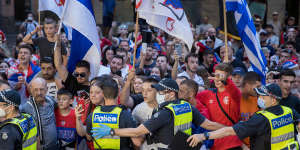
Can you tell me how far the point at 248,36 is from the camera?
776 cm

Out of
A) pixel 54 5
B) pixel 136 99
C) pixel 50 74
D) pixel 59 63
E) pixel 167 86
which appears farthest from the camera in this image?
pixel 54 5

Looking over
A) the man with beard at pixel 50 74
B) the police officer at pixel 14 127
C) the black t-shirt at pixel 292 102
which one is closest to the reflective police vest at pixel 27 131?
the police officer at pixel 14 127

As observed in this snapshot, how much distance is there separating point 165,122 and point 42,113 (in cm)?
194

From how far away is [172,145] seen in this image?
217 inches

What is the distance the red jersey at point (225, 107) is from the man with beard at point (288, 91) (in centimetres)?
75

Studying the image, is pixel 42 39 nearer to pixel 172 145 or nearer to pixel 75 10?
pixel 75 10

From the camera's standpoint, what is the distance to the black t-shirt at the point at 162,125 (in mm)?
5414

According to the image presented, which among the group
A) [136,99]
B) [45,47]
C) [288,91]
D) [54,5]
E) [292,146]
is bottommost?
[292,146]

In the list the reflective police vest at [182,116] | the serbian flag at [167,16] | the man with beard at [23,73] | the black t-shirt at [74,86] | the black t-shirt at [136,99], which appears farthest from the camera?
the man with beard at [23,73]

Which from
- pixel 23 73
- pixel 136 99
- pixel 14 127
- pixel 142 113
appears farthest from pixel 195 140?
pixel 23 73

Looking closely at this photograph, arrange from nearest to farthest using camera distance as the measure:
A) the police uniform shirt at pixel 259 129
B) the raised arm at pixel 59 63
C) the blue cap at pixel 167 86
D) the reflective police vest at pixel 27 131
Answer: the reflective police vest at pixel 27 131 < the police uniform shirt at pixel 259 129 < the blue cap at pixel 167 86 < the raised arm at pixel 59 63

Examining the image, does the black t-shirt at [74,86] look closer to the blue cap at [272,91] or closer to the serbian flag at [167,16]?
the serbian flag at [167,16]

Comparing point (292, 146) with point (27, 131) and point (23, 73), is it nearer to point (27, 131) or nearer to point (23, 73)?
point (27, 131)

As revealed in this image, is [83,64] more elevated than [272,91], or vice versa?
[83,64]
